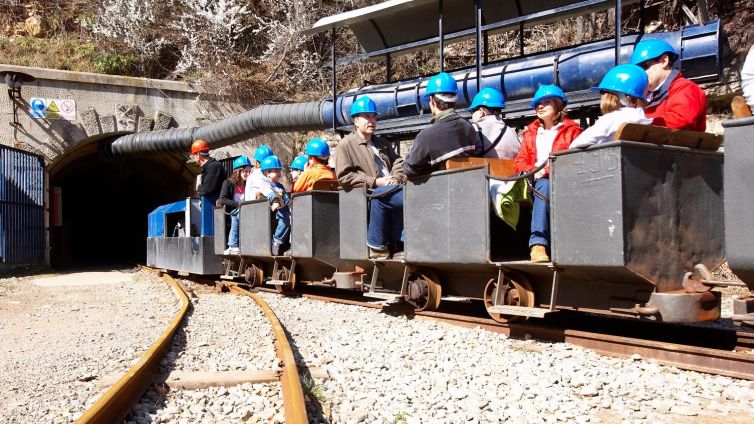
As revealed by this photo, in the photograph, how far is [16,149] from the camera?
16.0 m

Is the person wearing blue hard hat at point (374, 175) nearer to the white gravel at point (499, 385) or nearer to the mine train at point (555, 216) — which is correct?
the mine train at point (555, 216)

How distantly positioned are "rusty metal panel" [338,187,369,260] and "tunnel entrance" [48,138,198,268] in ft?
42.6

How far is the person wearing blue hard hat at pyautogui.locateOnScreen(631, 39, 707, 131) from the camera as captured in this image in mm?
4742

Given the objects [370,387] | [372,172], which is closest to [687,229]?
[370,387]

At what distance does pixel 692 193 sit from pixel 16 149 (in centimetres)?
1557

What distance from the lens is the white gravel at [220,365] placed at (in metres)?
3.68

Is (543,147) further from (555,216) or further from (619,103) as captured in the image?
(555,216)

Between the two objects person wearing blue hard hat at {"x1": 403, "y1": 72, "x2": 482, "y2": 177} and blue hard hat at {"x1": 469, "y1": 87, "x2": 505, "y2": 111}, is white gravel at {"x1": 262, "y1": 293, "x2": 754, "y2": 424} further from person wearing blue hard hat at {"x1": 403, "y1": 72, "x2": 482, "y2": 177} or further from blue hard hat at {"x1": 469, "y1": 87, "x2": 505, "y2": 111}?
blue hard hat at {"x1": 469, "y1": 87, "x2": 505, "y2": 111}

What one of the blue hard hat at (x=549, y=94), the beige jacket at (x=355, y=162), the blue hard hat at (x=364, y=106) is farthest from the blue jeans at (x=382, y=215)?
the blue hard hat at (x=549, y=94)

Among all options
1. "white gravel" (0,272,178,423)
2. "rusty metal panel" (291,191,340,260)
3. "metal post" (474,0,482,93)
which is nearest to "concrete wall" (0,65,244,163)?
"white gravel" (0,272,178,423)

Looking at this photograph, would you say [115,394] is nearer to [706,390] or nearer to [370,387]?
[370,387]

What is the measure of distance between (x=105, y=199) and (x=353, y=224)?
24735 millimetres

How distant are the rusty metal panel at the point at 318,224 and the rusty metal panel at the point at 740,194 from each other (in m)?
5.05

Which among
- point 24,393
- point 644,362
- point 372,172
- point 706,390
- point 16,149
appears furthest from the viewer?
point 16,149
